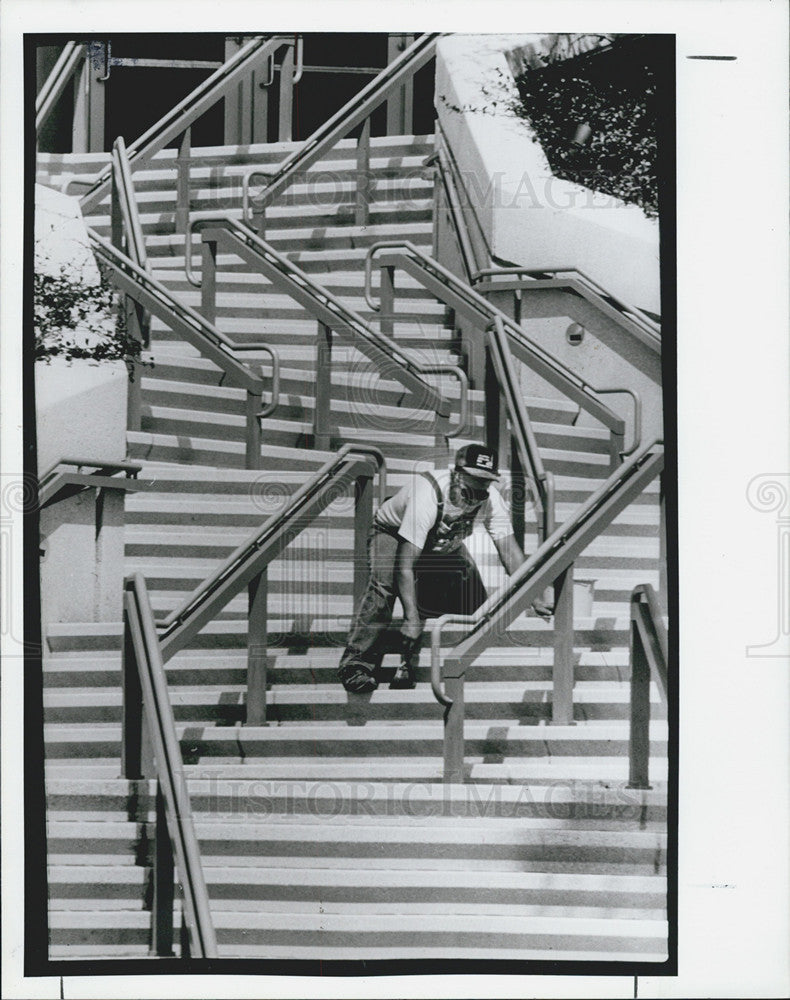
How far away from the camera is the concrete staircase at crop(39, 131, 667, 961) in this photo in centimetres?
637

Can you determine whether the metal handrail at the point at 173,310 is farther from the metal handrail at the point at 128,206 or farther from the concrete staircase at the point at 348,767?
the concrete staircase at the point at 348,767

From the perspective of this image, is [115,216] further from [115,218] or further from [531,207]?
[531,207]

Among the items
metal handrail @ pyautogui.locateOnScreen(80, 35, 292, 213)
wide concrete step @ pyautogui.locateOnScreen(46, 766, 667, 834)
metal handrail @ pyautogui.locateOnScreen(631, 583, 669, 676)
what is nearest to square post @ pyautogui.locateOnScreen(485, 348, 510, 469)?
metal handrail @ pyautogui.locateOnScreen(631, 583, 669, 676)

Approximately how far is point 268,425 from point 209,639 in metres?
0.95

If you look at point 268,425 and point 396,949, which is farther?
point 268,425

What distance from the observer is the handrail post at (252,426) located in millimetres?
6762

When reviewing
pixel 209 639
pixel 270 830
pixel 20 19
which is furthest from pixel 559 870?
pixel 20 19

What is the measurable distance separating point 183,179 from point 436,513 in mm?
1850

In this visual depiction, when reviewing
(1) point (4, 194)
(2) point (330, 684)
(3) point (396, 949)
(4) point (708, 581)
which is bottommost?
(3) point (396, 949)

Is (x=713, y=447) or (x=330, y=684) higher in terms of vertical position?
(x=713, y=447)

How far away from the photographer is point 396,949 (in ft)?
20.9

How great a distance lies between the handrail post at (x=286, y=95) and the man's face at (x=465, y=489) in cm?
168

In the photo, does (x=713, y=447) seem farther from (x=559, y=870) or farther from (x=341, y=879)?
(x=341, y=879)

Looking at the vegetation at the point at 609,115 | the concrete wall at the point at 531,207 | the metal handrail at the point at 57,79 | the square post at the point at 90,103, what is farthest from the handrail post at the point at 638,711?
the metal handrail at the point at 57,79
